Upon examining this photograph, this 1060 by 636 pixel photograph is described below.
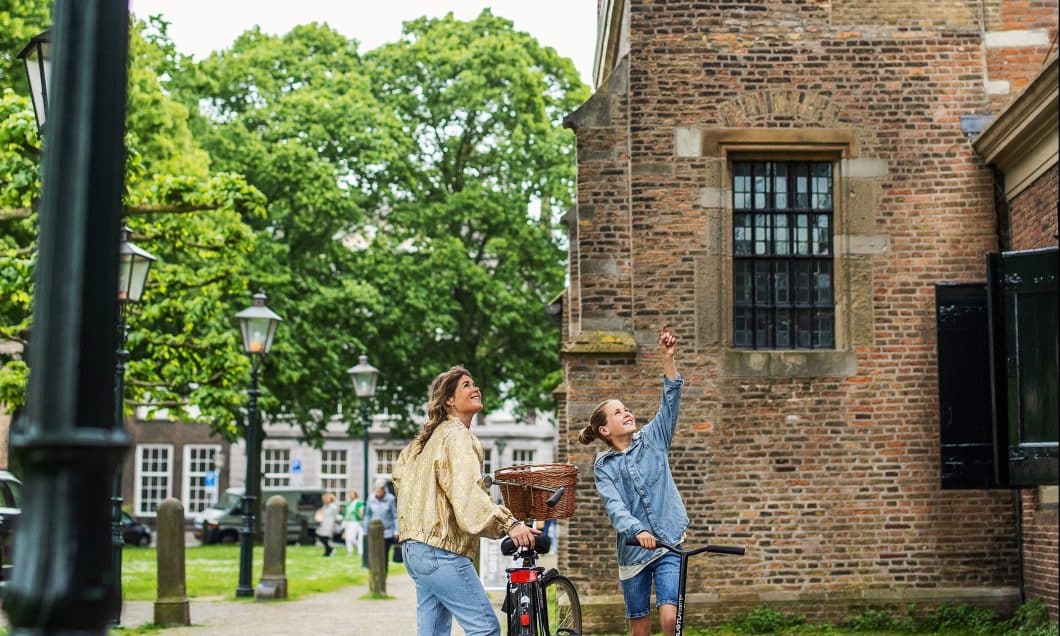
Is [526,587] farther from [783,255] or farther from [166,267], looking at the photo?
[166,267]

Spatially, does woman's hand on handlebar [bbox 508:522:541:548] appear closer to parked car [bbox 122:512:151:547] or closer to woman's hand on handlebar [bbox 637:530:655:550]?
woman's hand on handlebar [bbox 637:530:655:550]

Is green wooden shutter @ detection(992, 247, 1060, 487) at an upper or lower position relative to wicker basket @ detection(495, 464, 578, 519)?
upper

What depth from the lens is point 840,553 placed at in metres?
13.2

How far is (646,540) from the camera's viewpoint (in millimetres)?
7230

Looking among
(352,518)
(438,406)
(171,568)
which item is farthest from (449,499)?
(352,518)

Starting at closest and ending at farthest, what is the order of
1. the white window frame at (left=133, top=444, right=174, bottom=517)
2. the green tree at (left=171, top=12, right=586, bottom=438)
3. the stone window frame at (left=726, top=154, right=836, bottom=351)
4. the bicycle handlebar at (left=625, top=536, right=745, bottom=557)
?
the bicycle handlebar at (left=625, top=536, right=745, bottom=557) → the stone window frame at (left=726, top=154, right=836, bottom=351) → the green tree at (left=171, top=12, right=586, bottom=438) → the white window frame at (left=133, top=444, right=174, bottom=517)

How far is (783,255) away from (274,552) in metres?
7.93

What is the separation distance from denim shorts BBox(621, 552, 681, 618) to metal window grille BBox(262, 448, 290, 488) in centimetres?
4835

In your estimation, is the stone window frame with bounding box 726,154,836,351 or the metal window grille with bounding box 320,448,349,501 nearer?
the stone window frame with bounding box 726,154,836,351

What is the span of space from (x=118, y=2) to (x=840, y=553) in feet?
37.5

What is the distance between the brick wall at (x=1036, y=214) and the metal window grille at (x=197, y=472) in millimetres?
43791

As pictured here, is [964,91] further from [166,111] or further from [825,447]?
[166,111]

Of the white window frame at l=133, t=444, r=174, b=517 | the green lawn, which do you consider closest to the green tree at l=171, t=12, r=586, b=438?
the green lawn

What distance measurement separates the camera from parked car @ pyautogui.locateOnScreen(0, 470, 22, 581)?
12.4m
